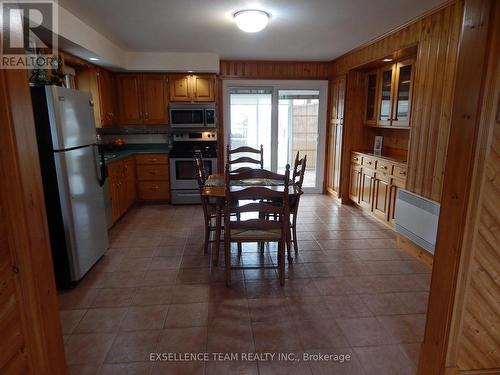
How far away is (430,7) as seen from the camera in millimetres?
2900

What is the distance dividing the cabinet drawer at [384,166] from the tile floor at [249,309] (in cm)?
88

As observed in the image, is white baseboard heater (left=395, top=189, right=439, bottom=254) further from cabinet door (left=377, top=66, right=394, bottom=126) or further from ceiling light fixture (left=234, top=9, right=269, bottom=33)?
ceiling light fixture (left=234, top=9, right=269, bottom=33)

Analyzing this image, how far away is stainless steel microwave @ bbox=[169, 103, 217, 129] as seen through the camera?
528 centimetres

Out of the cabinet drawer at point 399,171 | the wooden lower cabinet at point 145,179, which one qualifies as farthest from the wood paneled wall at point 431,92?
the wooden lower cabinet at point 145,179

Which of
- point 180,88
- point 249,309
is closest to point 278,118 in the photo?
point 180,88

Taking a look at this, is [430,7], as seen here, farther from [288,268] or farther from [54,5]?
[54,5]

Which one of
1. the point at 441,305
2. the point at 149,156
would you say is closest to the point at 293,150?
the point at 149,156

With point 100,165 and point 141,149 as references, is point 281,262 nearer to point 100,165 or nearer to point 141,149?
point 100,165

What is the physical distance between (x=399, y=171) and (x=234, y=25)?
2541 millimetres

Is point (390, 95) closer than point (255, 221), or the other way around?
point (255, 221)

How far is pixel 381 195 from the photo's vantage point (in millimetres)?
4258

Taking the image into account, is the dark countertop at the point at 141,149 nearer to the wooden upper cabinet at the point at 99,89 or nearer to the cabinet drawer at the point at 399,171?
the wooden upper cabinet at the point at 99,89

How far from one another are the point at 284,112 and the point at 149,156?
2.54 m

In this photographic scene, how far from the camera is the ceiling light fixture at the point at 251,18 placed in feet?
9.86
